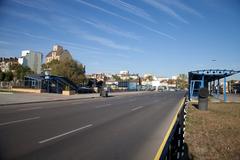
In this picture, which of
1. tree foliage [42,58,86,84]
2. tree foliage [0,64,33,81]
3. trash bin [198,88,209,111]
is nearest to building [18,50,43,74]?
tree foliage [0,64,33,81]

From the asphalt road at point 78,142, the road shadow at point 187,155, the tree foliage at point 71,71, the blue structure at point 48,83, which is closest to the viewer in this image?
the asphalt road at point 78,142

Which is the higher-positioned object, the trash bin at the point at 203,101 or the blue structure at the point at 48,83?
the blue structure at the point at 48,83

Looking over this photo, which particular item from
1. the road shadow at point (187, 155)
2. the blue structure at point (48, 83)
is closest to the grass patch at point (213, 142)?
the road shadow at point (187, 155)

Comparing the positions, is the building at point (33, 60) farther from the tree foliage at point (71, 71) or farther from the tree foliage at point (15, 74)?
the tree foliage at point (71, 71)

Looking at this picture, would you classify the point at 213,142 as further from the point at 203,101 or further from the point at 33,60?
the point at 33,60

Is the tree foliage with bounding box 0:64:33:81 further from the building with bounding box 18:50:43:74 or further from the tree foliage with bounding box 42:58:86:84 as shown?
the building with bounding box 18:50:43:74

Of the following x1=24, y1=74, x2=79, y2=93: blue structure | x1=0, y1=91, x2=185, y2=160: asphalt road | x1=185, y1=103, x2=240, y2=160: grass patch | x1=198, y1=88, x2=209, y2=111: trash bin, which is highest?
x1=24, y1=74, x2=79, y2=93: blue structure

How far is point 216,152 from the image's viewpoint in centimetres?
811

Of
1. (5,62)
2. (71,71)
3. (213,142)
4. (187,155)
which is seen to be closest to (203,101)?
(213,142)

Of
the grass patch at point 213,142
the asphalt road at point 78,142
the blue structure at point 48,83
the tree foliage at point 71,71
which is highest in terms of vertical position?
the tree foliage at point 71,71

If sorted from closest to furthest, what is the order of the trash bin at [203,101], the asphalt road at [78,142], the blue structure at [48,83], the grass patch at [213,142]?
the asphalt road at [78,142], the grass patch at [213,142], the trash bin at [203,101], the blue structure at [48,83]

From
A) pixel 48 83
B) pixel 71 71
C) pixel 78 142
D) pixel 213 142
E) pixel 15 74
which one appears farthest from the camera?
pixel 15 74

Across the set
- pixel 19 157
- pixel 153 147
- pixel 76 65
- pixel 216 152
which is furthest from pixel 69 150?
pixel 76 65

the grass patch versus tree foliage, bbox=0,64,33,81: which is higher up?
tree foliage, bbox=0,64,33,81
